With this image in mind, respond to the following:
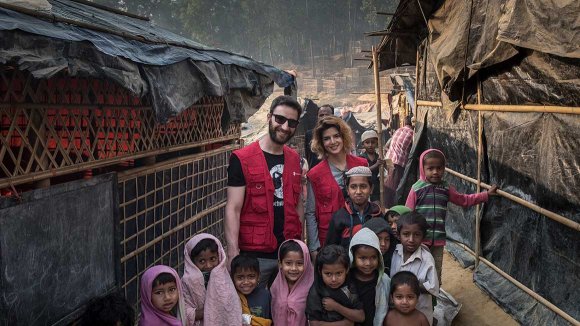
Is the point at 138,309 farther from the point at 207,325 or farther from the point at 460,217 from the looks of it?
the point at 460,217

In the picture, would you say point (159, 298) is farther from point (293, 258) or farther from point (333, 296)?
point (333, 296)

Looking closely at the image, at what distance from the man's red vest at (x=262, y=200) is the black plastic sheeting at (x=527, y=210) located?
7.37 feet

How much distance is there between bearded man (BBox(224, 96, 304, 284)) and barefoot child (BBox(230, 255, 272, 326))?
0.12 meters

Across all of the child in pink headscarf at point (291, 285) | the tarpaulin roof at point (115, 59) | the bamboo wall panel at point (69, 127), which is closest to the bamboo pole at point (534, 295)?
the child in pink headscarf at point (291, 285)

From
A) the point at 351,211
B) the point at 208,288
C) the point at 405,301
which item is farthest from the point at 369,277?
the point at 208,288

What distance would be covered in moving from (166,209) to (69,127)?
5.74 feet

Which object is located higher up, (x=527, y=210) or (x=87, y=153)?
(x=87, y=153)

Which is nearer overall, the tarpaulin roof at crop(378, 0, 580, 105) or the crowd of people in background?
the crowd of people in background

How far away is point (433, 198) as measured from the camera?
4.60m

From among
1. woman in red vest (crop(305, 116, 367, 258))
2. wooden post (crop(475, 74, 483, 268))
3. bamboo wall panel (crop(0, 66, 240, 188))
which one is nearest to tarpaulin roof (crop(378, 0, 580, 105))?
wooden post (crop(475, 74, 483, 268))

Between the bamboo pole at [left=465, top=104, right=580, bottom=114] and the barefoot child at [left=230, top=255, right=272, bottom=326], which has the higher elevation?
the bamboo pole at [left=465, top=104, right=580, bottom=114]

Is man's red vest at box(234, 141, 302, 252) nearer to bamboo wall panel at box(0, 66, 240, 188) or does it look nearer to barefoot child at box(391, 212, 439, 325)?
barefoot child at box(391, 212, 439, 325)

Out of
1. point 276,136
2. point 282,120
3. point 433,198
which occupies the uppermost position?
point 282,120

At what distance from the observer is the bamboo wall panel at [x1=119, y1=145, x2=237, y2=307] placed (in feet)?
15.4
